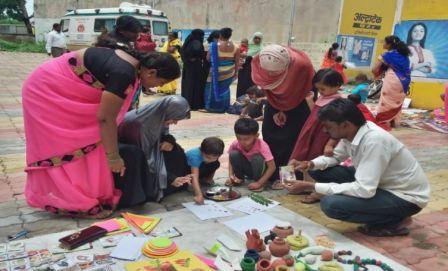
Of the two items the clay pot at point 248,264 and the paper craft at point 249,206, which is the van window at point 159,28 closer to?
the paper craft at point 249,206

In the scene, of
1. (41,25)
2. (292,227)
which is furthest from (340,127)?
(41,25)

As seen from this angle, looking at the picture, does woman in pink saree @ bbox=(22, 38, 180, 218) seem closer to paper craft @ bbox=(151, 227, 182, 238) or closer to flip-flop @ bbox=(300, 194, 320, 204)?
paper craft @ bbox=(151, 227, 182, 238)

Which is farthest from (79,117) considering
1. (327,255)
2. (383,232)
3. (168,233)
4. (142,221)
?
(383,232)

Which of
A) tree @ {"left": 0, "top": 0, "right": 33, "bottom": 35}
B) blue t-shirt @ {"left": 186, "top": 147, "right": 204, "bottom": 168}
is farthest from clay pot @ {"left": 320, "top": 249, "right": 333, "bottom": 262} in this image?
tree @ {"left": 0, "top": 0, "right": 33, "bottom": 35}

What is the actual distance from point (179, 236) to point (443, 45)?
7.33m

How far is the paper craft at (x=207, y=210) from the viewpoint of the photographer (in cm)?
287

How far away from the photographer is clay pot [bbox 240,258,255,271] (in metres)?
2.11

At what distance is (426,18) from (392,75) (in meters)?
2.92

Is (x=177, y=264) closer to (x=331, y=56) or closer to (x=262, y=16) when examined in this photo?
(x=331, y=56)

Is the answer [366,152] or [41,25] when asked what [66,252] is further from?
[41,25]

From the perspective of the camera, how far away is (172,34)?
30.0ft

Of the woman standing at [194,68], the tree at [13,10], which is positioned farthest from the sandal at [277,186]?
the tree at [13,10]

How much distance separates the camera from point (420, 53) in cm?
823

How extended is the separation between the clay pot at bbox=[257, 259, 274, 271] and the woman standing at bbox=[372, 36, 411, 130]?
471 cm
